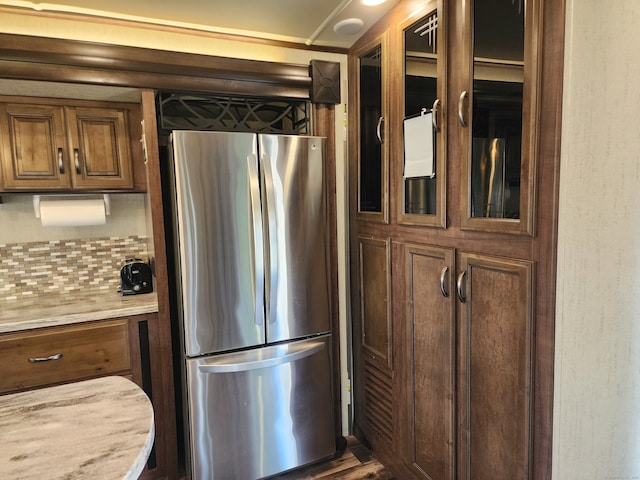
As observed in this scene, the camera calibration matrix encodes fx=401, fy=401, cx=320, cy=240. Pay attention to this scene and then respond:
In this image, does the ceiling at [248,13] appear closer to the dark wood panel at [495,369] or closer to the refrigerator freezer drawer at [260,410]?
the dark wood panel at [495,369]

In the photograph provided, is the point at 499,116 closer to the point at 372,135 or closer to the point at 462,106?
the point at 462,106

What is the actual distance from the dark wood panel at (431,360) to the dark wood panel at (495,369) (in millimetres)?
68

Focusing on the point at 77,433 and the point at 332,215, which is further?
the point at 332,215

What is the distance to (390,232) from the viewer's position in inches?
79.2

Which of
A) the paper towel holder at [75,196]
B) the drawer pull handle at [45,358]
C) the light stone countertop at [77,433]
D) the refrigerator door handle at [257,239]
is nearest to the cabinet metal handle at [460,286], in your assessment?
the refrigerator door handle at [257,239]

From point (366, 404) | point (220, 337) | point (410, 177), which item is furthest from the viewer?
point (366, 404)

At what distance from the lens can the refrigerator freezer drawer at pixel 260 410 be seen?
1.94 m

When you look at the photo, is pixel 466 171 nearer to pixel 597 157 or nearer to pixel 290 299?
pixel 597 157

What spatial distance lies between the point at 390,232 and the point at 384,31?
0.98m

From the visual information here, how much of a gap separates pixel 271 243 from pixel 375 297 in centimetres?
64

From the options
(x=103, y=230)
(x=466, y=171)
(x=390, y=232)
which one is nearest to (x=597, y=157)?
(x=466, y=171)

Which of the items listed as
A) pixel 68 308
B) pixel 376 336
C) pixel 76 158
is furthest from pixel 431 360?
pixel 76 158

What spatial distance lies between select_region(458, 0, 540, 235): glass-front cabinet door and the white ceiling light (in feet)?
2.36

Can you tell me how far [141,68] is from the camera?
6.07 ft
